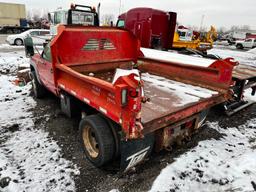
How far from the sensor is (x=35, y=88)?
5.82 metres

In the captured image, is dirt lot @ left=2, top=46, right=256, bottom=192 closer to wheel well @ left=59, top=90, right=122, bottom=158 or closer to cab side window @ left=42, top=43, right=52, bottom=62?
wheel well @ left=59, top=90, right=122, bottom=158

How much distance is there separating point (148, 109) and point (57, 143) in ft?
6.21

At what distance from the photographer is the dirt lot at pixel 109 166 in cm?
287

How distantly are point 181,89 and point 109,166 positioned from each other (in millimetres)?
1815

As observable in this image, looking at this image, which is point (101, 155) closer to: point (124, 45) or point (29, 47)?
point (124, 45)

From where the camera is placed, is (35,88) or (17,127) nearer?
(17,127)

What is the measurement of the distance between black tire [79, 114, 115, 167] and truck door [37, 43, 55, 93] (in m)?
1.60

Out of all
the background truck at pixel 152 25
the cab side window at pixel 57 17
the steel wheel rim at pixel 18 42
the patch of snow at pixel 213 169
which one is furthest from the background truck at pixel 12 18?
the patch of snow at pixel 213 169

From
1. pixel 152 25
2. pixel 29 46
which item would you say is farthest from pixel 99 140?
pixel 152 25

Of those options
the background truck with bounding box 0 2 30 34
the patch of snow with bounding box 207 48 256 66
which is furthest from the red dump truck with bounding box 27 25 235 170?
the background truck with bounding box 0 2 30 34

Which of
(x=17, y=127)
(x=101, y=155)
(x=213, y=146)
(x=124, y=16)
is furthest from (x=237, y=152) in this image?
(x=124, y=16)

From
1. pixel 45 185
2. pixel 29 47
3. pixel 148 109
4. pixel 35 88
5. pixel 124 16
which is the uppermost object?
pixel 124 16

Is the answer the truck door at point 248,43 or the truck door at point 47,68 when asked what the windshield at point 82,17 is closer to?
the truck door at point 47,68

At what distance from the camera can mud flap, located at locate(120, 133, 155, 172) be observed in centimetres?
265
